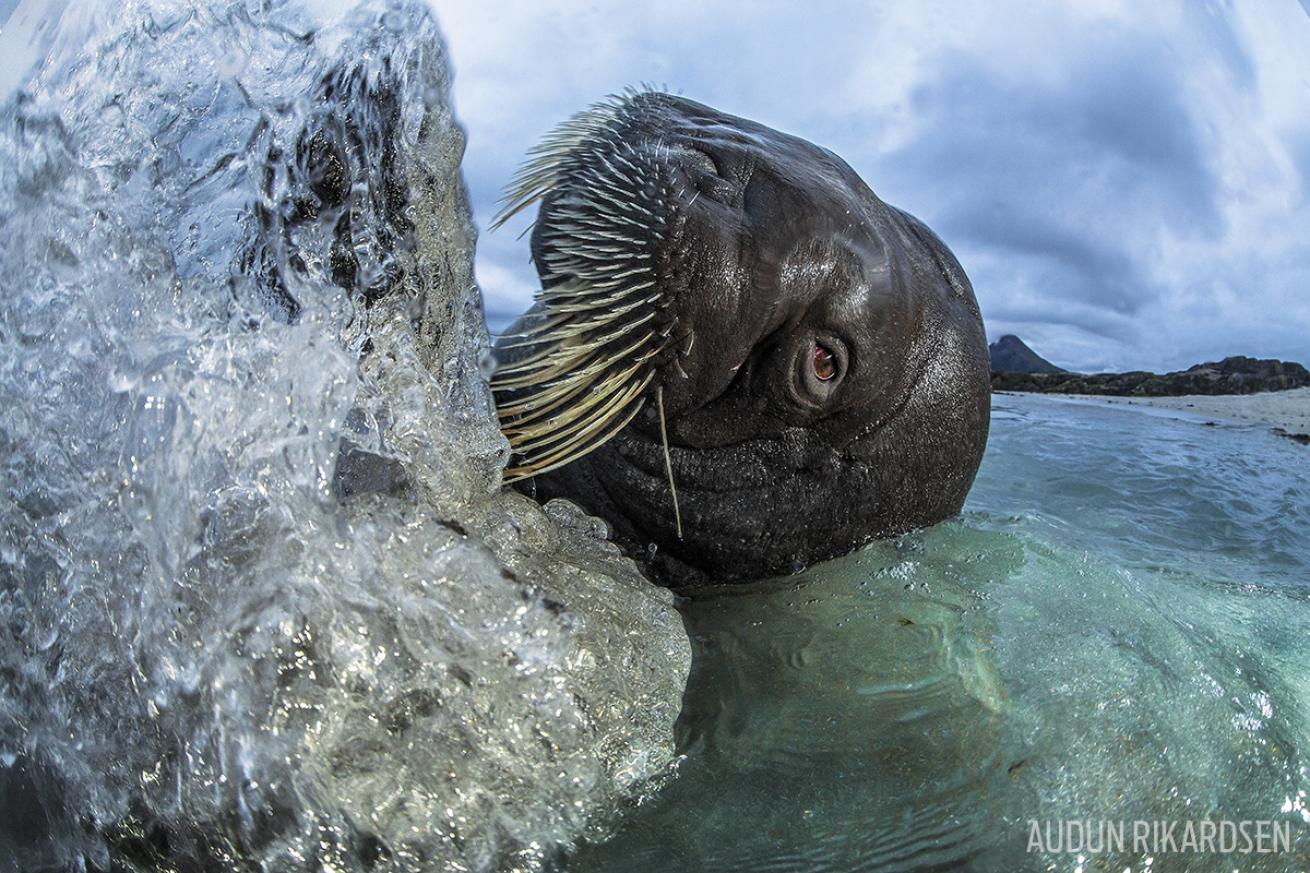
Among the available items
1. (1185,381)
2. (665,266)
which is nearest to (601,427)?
(665,266)

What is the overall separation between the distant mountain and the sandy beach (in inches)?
21.9

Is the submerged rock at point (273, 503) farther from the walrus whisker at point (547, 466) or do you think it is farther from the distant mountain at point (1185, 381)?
the distant mountain at point (1185, 381)

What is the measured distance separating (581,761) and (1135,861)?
1.59 meters

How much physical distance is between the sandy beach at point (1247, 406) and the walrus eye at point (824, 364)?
10354 millimetres

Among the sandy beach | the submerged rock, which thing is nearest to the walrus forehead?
the submerged rock

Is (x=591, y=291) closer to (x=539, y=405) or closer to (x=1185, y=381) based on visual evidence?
(x=539, y=405)

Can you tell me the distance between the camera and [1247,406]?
15.6 meters

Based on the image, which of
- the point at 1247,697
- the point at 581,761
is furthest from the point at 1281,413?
the point at 581,761

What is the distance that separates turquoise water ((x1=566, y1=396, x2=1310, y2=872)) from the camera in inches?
116

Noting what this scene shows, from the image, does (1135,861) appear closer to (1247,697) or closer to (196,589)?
(1247,697)

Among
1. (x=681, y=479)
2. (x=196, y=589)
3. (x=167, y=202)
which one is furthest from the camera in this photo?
(x=681, y=479)

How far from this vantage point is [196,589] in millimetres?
2908

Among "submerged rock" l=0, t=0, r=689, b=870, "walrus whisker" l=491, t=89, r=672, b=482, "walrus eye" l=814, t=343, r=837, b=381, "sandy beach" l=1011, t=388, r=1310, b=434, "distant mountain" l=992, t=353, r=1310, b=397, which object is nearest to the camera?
"submerged rock" l=0, t=0, r=689, b=870

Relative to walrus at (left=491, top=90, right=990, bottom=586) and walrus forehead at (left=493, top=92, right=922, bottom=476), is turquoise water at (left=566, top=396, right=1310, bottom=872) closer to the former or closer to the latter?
walrus at (left=491, top=90, right=990, bottom=586)
